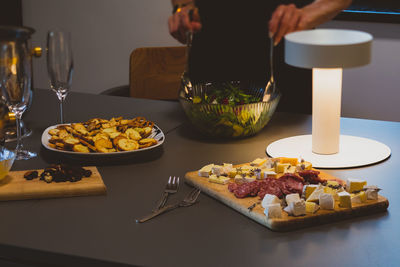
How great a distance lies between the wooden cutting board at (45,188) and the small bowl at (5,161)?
0.03m

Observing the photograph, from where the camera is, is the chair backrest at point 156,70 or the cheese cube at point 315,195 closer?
the cheese cube at point 315,195

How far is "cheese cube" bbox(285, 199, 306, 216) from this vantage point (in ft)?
4.03

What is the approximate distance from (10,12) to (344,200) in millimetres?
3352

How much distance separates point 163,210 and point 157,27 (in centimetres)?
275

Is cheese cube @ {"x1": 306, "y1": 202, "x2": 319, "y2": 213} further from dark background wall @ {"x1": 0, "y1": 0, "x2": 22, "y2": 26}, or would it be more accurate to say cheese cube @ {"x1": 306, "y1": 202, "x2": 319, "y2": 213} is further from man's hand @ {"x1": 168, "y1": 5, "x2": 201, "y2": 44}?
dark background wall @ {"x1": 0, "y1": 0, "x2": 22, "y2": 26}

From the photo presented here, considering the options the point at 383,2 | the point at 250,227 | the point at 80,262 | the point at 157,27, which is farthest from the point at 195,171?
the point at 157,27

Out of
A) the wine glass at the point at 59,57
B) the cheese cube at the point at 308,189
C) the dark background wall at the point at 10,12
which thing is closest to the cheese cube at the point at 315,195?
the cheese cube at the point at 308,189

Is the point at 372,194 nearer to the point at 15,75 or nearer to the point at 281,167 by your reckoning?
the point at 281,167

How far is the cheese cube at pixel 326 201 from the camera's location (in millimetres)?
1256

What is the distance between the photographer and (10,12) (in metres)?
4.10

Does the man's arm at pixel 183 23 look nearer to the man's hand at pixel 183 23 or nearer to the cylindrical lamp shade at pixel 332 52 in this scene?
the man's hand at pixel 183 23

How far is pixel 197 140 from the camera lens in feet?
5.91

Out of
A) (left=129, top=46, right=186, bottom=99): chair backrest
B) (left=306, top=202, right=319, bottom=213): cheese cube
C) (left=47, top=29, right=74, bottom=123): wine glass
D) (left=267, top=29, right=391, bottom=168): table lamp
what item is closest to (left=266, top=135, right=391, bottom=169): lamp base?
(left=267, top=29, right=391, bottom=168): table lamp

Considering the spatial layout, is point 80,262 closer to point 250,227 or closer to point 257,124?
point 250,227
